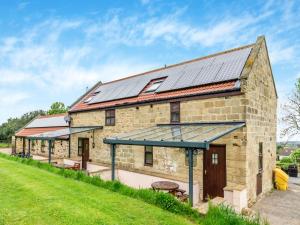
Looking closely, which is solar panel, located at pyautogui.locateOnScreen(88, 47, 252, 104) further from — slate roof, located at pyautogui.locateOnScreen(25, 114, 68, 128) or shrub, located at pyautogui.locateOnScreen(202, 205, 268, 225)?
slate roof, located at pyautogui.locateOnScreen(25, 114, 68, 128)

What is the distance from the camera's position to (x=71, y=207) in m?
7.25

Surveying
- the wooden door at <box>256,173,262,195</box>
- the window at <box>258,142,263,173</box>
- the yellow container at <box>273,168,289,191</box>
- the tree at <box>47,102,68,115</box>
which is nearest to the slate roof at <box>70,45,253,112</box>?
the window at <box>258,142,263,173</box>

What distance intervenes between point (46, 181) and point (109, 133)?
5.79 metres

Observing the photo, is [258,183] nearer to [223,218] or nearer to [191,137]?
[191,137]

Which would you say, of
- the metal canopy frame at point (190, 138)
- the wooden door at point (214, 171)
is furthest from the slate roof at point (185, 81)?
the wooden door at point (214, 171)

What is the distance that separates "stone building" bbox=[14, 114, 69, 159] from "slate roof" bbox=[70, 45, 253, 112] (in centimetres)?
500

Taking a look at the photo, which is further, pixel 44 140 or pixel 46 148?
pixel 46 148

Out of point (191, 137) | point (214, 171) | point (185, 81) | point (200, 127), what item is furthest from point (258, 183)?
point (185, 81)

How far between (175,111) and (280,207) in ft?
20.9

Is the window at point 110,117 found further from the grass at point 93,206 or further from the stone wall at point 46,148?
the stone wall at point 46,148

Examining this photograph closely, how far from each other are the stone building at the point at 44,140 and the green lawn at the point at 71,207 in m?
8.86

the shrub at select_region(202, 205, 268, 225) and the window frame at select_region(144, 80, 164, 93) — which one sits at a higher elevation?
the window frame at select_region(144, 80, 164, 93)

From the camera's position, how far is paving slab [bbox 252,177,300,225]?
7821 mm

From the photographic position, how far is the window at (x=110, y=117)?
15.7 metres
